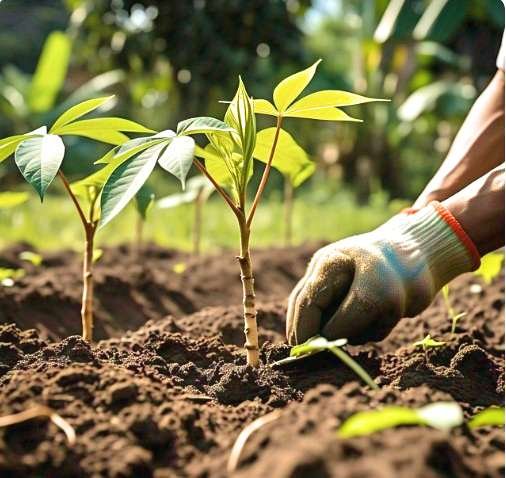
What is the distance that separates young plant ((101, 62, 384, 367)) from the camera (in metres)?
1.11

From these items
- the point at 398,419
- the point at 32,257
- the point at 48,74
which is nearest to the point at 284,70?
the point at 48,74

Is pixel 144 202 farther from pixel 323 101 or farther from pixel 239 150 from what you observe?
pixel 323 101

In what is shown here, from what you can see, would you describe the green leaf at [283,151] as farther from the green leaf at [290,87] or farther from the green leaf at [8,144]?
the green leaf at [8,144]

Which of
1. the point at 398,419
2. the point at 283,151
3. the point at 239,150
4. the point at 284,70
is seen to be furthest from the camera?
the point at 284,70

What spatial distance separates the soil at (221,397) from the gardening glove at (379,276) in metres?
0.08

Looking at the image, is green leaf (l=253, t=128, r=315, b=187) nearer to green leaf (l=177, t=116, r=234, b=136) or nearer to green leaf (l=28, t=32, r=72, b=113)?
green leaf (l=177, t=116, r=234, b=136)

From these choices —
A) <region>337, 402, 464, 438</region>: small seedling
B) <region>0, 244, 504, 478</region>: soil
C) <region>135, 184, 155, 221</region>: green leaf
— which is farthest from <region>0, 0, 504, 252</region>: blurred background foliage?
<region>337, 402, 464, 438</region>: small seedling

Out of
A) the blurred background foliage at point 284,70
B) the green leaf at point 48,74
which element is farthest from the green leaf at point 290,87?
the green leaf at point 48,74

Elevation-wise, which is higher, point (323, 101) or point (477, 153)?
point (323, 101)

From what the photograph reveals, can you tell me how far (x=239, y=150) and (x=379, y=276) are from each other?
15.4 inches

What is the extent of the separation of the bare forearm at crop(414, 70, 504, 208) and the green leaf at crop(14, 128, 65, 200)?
3.13ft

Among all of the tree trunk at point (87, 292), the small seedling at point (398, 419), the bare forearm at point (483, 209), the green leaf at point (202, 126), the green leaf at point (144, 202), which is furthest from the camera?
the green leaf at point (144, 202)

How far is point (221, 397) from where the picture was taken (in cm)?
134

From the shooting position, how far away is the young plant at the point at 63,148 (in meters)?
1.19
